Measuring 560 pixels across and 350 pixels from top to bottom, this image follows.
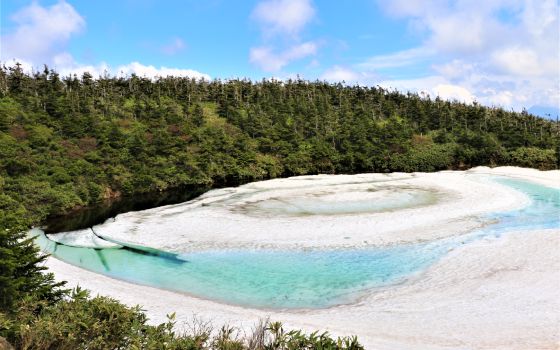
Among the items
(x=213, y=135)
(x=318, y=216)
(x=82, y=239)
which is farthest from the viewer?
(x=213, y=135)

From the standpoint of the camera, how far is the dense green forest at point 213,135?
174 ft

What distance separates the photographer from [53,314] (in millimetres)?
13766

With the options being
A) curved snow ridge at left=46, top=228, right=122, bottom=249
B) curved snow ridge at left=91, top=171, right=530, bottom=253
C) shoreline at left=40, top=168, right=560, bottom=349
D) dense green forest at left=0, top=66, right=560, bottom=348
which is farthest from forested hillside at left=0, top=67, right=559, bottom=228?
shoreline at left=40, top=168, right=560, bottom=349

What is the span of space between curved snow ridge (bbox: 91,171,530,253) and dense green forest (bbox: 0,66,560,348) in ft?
40.0

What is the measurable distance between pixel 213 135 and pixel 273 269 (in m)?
54.3

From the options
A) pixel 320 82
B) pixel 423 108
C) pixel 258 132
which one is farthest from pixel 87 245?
pixel 320 82

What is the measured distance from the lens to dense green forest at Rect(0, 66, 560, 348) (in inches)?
2092

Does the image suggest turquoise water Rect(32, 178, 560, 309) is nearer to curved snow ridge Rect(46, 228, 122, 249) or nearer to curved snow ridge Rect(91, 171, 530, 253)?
curved snow ridge Rect(46, 228, 122, 249)

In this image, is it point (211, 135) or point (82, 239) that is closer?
point (82, 239)

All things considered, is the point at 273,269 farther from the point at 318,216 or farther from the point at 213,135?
the point at 213,135

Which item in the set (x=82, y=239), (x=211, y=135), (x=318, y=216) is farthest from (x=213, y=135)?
(x=82, y=239)

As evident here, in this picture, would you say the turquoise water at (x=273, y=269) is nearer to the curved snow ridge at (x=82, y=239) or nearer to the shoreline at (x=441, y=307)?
the curved snow ridge at (x=82, y=239)

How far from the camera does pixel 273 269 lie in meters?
26.6

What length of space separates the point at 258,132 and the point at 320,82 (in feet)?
153
